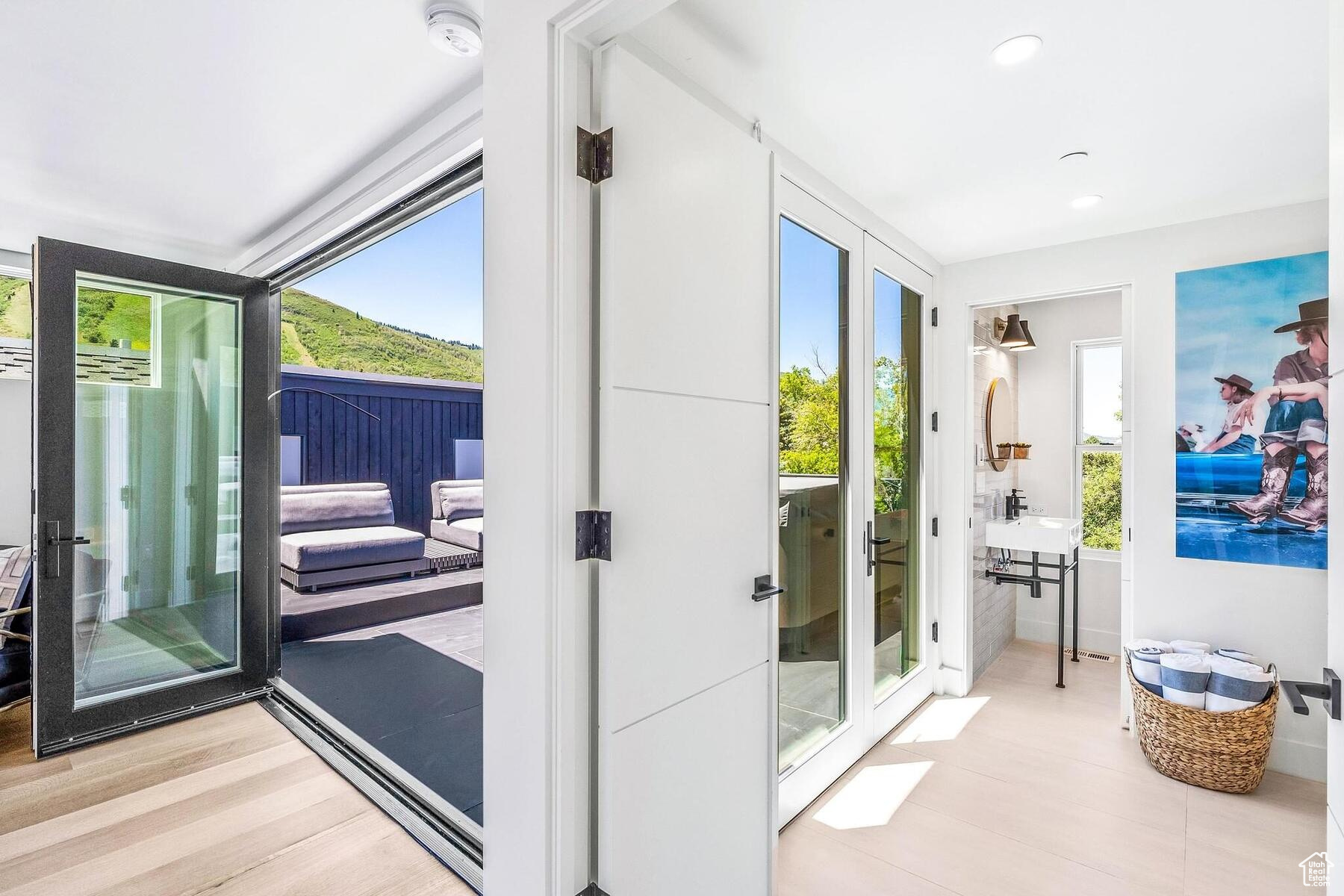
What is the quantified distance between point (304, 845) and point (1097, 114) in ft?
11.3

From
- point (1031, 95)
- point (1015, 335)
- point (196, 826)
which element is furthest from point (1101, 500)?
point (196, 826)

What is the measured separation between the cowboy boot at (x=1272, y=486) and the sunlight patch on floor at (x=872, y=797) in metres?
1.74

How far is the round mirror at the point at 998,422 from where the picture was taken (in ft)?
12.7

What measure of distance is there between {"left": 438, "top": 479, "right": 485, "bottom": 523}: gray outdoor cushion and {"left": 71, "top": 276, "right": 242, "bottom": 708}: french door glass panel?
228 centimetres

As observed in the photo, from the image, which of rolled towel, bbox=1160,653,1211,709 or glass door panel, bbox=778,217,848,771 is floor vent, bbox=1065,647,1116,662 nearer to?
rolled towel, bbox=1160,653,1211,709

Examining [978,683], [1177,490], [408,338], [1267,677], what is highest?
[408,338]

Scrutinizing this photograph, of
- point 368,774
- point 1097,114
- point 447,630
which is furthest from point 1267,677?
point 447,630

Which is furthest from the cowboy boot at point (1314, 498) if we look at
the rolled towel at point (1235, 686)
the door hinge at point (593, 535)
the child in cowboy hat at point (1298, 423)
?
the door hinge at point (593, 535)

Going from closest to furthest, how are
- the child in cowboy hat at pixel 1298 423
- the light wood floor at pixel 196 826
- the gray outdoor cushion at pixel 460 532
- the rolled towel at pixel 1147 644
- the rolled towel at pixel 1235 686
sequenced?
the light wood floor at pixel 196 826 → the rolled towel at pixel 1235 686 → the child in cowboy hat at pixel 1298 423 → the rolled towel at pixel 1147 644 → the gray outdoor cushion at pixel 460 532

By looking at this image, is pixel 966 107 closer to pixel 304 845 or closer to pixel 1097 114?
pixel 1097 114

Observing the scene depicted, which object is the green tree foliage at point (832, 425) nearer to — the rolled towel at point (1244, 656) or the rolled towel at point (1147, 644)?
the rolled towel at point (1147, 644)

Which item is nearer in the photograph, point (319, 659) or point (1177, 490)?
point (1177, 490)

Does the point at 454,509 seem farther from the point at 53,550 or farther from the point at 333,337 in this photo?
the point at 53,550

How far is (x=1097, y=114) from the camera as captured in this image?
6.49ft
